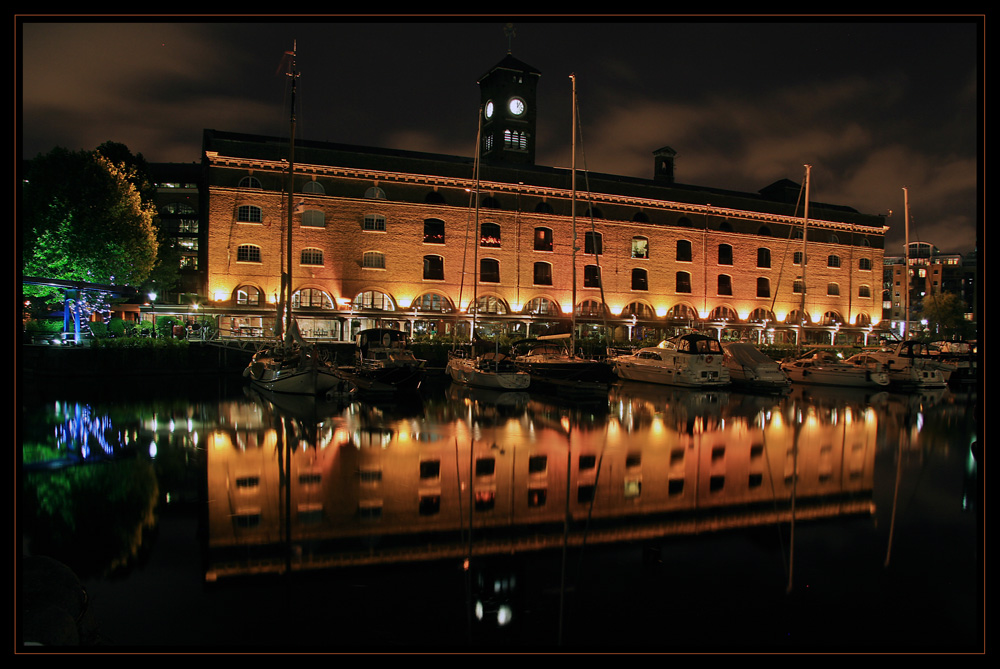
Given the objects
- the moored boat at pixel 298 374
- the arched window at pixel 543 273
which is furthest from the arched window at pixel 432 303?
the moored boat at pixel 298 374

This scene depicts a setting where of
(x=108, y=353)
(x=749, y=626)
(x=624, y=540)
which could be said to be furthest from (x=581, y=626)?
(x=108, y=353)

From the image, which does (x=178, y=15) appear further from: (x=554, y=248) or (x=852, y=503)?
(x=554, y=248)

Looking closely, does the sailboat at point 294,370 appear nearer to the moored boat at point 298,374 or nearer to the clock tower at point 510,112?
the moored boat at point 298,374

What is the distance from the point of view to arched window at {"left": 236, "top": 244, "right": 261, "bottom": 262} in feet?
127

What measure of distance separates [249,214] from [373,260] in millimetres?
8240

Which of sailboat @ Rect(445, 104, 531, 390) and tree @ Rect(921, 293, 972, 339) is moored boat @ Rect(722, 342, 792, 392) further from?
tree @ Rect(921, 293, 972, 339)

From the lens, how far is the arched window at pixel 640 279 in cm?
4834

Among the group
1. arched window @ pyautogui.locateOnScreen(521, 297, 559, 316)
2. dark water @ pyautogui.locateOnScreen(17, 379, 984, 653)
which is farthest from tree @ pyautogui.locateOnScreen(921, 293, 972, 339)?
dark water @ pyautogui.locateOnScreen(17, 379, 984, 653)

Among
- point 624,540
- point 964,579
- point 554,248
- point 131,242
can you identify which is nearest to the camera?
point 964,579

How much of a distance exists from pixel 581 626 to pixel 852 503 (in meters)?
6.76

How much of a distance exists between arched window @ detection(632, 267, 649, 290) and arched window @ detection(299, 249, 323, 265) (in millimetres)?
23723

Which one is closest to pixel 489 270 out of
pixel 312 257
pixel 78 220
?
pixel 312 257

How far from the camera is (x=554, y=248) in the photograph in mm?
45719

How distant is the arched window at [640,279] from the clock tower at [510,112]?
45.2ft
